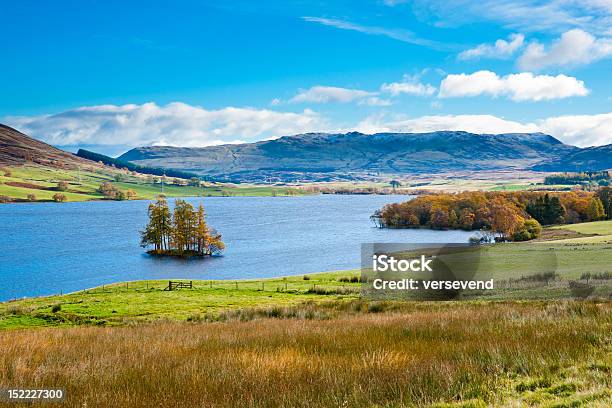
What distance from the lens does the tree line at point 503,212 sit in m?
127

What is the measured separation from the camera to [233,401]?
22.6ft

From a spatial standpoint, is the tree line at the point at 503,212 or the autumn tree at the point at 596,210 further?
the autumn tree at the point at 596,210

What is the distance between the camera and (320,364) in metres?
8.70

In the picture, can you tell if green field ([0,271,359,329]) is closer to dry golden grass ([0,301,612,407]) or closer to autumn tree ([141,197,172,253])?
dry golden grass ([0,301,612,407])

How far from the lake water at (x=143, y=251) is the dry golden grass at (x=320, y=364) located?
71.6 m

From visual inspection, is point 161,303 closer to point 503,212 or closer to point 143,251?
point 143,251

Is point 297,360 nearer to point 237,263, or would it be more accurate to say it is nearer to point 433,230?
point 237,263

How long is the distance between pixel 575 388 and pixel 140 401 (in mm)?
5854

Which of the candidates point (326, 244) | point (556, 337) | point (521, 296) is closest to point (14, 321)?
point (521, 296)

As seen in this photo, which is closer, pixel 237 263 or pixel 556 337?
pixel 556 337

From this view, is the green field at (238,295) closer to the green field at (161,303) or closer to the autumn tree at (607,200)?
the green field at (161,303)

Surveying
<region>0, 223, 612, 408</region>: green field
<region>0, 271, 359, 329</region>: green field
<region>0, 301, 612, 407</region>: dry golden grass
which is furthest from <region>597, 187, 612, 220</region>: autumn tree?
<region>0, 301, 612, 407</region>: dry golden grass

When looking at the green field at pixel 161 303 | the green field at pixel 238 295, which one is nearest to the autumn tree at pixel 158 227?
the green field at pixel 238 295

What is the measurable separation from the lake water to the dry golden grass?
71.6 metres
